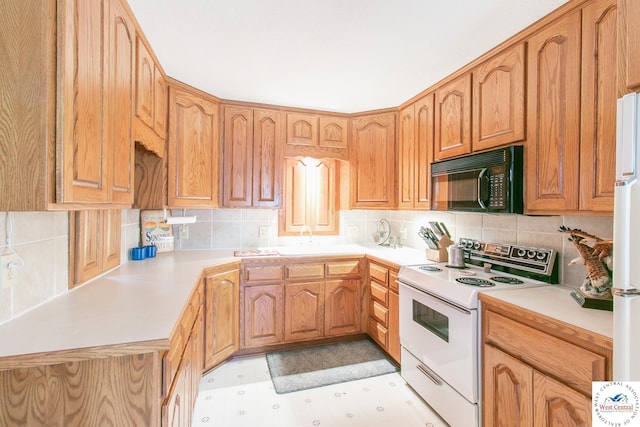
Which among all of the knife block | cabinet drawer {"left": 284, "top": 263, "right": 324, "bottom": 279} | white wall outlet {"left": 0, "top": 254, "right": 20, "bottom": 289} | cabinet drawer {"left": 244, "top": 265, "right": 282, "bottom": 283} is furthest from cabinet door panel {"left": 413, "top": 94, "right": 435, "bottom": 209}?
white wall outlet {"left": 0, "top": 254, "right": 20, "bottom": 289}

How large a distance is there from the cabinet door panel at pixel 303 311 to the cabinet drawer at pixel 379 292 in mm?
461

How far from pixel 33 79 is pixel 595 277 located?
2185 millimetres

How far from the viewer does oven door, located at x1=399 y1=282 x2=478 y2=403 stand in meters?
1.47

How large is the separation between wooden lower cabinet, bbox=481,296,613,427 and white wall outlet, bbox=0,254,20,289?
201 centimetres

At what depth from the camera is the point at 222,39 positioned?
5.31 ft

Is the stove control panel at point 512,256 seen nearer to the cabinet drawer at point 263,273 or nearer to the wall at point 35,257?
the cabinet drawer at point 263,273

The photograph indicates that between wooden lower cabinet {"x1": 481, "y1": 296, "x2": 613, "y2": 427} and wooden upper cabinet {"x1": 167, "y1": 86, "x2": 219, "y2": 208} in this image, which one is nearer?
wooden lower cabinet {"x1": 481, "y1": 296, "x2": 613, "y2": 427}

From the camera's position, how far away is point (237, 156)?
255cm

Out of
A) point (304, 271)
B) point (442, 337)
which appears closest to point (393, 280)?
point (442, 337)

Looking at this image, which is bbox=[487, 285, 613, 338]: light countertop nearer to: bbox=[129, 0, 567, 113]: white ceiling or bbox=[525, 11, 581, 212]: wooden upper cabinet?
bbox=[525, 11, 581, 212]: wooden upper cabinet

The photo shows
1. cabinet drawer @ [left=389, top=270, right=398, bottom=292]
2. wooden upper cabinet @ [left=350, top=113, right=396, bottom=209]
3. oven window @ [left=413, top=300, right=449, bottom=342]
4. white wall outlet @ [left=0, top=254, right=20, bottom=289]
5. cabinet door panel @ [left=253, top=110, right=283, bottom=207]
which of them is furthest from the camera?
wooden upper cabinet @ [left=350, top=113, right=396, bottom=209]

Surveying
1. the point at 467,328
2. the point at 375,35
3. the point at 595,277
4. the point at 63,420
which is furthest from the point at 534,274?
the point at 63,420

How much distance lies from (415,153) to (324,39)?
1.27 meters

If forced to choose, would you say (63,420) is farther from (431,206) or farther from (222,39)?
(431,206)
